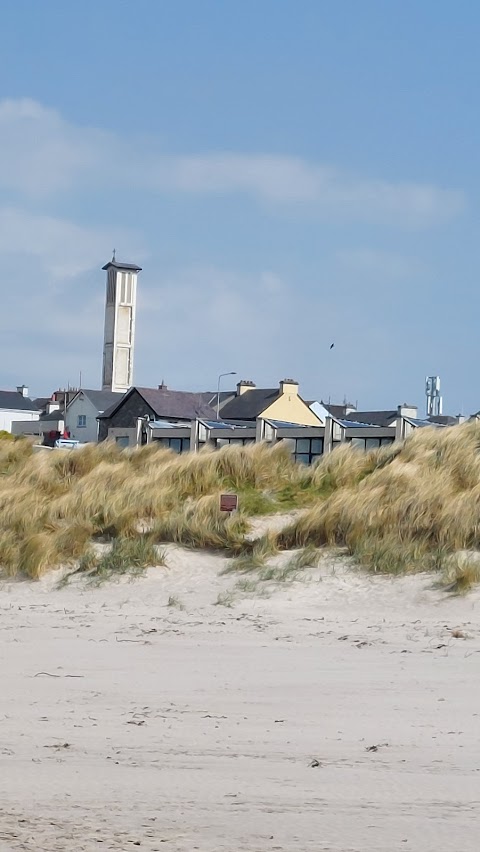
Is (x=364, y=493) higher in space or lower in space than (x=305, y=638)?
higher

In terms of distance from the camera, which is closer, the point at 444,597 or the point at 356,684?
the point at 356,684

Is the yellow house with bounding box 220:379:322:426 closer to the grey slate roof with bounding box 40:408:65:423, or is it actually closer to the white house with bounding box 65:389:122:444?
the white house with bounding box 65:389:122:444

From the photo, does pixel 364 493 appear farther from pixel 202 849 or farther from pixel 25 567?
pixel 202 849

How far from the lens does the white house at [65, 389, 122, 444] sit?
74.8m

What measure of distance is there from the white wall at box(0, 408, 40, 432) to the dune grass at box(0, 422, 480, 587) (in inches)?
2638

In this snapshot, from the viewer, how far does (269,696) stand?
6988 millimetres

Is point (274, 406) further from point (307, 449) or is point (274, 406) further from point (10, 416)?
point (307, 449)

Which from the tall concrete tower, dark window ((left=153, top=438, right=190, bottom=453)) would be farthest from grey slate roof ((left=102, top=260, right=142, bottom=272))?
dark window ((left=153, top=438, right=190, bottom=453))

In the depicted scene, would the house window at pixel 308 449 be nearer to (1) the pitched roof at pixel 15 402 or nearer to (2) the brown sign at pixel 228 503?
(2) the brown sign at pixel 228 503

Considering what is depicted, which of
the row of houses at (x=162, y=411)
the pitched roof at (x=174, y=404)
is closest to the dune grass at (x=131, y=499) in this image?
the row of houses at (x=162, y=411)

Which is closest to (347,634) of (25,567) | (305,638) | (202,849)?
(305,638)

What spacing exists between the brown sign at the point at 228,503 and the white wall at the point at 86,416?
60822mm

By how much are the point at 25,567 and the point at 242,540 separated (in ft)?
7.78

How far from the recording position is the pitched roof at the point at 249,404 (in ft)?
225
